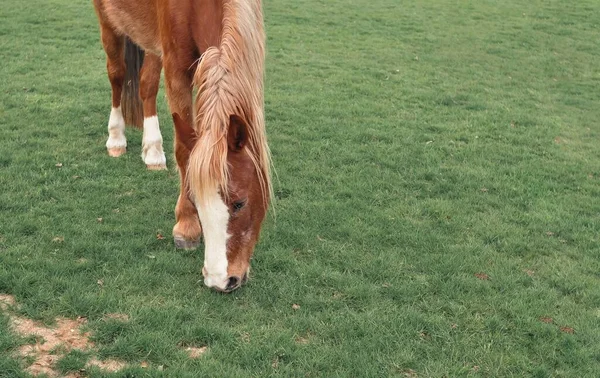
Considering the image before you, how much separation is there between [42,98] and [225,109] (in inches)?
222

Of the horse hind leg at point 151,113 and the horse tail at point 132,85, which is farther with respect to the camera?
the horse tail at point 132,85

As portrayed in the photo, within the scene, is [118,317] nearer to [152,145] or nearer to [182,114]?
[182,114]

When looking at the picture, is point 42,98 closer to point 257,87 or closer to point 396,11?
point 257,87

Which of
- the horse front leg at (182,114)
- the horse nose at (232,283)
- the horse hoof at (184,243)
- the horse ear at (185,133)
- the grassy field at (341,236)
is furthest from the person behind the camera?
the horse hoof at (184,243)

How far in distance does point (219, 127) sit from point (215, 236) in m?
0.67

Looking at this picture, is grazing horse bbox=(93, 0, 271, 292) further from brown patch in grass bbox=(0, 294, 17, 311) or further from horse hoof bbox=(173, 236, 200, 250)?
brown patch in grass bbox=(0, 294, 17, 311)

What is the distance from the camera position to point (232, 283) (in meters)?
3.81

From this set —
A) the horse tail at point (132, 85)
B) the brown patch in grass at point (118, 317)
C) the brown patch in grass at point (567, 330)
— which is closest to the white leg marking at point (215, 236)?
the brown patch in grass at point (118, 317)

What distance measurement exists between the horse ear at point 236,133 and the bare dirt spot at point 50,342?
1427 millimetres

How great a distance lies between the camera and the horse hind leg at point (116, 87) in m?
6.45

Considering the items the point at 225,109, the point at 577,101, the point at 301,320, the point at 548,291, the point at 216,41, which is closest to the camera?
the point at 225,109

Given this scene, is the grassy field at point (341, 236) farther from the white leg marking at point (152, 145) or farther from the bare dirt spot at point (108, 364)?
the white leg marking at point (152, 145)

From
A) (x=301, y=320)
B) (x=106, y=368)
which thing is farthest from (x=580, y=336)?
(x=106, y=368)

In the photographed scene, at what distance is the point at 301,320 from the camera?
3.82 m
